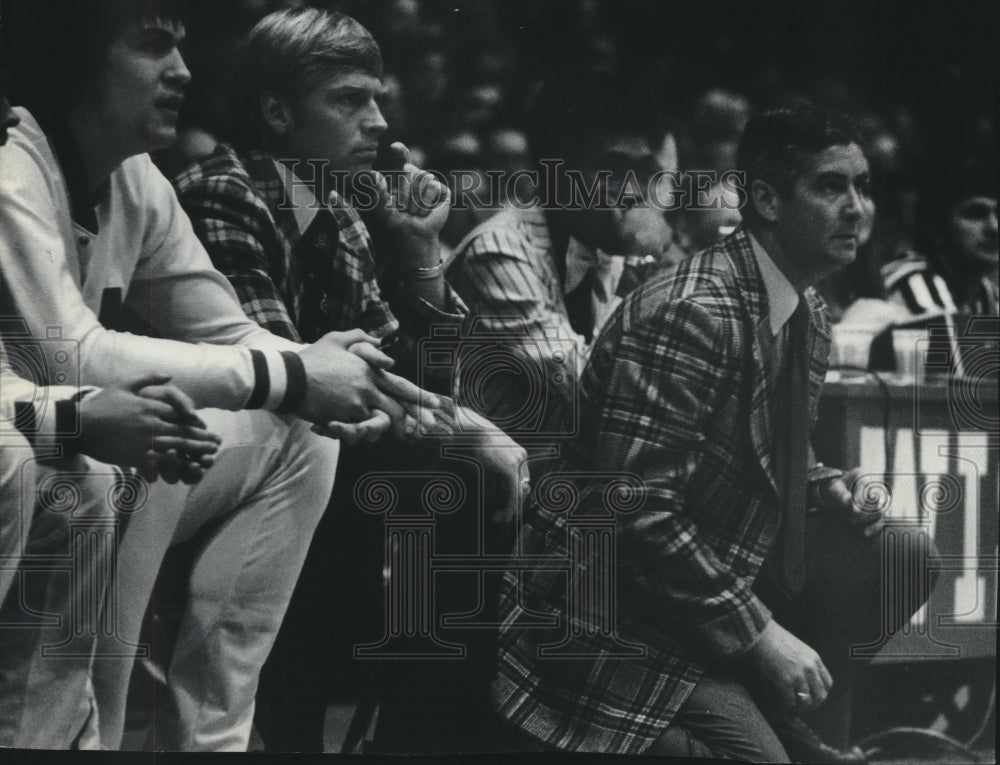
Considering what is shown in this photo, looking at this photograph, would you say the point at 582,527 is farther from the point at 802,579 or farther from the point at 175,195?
the point at 175,195

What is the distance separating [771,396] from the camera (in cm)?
389

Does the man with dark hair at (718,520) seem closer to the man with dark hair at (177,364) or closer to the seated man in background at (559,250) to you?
the seated man in background at (559,250)

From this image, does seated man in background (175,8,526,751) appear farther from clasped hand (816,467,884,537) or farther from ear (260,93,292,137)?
clasped hand (816,467,884,537)

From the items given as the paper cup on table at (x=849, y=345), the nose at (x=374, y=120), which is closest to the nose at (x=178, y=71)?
the nose at (x=374, y=120)

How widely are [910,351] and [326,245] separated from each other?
170 cm

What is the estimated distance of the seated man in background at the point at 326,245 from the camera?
379 centimetres

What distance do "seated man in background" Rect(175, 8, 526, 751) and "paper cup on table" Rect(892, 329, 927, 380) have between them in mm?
1124

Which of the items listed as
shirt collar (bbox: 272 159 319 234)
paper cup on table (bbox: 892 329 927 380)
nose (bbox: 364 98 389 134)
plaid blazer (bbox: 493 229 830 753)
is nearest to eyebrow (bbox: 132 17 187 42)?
shirt collar (bbox: 272 159 319 234)

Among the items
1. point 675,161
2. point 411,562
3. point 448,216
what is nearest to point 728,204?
point 675,161

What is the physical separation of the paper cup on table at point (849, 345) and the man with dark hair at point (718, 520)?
39 mm

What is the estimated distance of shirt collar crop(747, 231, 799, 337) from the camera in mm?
3912

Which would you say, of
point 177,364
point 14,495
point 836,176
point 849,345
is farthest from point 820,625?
point 14,495

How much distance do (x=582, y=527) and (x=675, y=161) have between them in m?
1.06

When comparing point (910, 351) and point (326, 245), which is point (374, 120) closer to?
point (326, 245)
